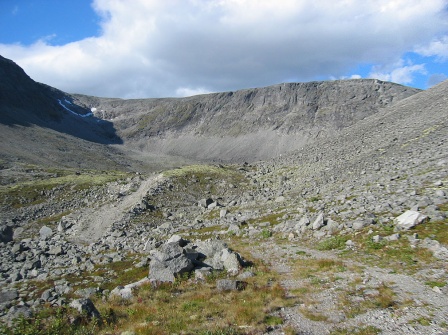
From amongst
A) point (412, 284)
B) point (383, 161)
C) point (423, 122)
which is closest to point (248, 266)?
point (412, 284)

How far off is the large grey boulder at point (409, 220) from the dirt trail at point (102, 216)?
35548 mm

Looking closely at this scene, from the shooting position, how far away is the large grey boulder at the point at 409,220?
21.6m

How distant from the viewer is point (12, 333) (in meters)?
12.3

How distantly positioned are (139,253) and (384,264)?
873 inches

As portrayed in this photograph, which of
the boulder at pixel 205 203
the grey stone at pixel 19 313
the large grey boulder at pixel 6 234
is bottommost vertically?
the large grey boulder at pixel 6 234

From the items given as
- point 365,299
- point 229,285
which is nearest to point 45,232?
point 229,285

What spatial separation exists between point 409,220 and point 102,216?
1672 inches

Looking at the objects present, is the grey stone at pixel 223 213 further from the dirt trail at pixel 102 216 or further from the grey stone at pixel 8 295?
the grey stone at pixel 8 295

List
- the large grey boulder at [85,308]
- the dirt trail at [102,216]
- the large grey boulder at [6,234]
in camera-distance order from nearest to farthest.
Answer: the large grey boulder at [85,308]
the dirt trail at [102,216]
the large grey boulder at [6,234]

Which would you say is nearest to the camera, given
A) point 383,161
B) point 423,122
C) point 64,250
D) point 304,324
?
point 304,324

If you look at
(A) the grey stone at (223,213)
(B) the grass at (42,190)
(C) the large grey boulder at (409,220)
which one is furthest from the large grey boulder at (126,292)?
(B) the grass at (42,190)

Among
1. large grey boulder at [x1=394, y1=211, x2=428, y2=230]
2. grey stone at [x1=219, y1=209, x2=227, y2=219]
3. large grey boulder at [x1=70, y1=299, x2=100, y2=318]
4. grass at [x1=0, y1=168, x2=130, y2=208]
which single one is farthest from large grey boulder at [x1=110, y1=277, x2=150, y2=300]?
grass at [x1=0, y1=168, x2=130, y2=208]

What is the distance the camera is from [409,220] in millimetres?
21828

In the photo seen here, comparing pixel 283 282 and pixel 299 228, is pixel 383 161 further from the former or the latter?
pixel 283 282
